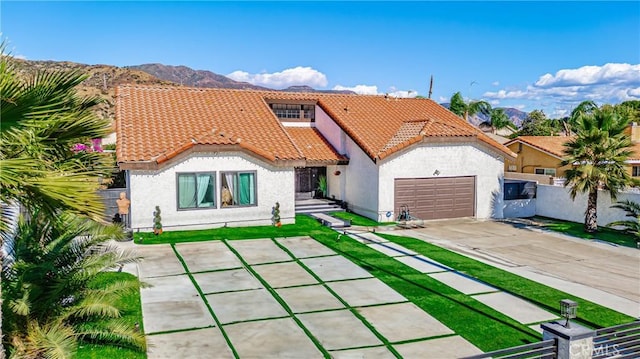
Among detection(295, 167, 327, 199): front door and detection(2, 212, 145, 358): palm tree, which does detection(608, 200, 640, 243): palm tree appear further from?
detection(2, 212, 145, 358): palm tree

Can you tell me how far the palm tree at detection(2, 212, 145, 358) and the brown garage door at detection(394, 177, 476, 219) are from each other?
15.2 m

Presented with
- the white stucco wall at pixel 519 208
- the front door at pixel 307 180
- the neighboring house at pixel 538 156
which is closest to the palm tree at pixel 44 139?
the front door at pixel 307 180

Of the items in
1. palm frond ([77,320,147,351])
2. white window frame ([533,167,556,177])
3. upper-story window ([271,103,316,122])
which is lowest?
palm frond ([77,320,147,351])

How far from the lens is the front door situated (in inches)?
1034

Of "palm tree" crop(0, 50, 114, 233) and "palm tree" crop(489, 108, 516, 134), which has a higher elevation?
"palm tree" crop(489, 108, 516, 134)

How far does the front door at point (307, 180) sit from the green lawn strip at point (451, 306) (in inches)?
379

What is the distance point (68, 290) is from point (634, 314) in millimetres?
12146

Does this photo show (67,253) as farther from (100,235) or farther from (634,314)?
(634,314)

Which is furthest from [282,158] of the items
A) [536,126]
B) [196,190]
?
[536,126]

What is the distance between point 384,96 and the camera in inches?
1233

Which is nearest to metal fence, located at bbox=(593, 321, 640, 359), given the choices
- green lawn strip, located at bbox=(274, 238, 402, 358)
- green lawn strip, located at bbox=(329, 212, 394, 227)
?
green lawn strip, located at bbox=(274, 238, 402, 358)

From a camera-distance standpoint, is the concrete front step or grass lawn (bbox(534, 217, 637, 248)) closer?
grass lawn (bbox(534, 217, 637, 248))

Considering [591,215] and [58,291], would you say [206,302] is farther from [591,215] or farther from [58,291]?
[591,215]

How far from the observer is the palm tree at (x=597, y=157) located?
20.5 m
